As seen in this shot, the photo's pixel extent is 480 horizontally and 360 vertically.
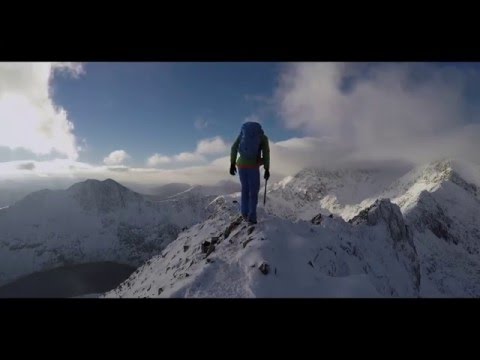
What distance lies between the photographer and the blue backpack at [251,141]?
7.32m

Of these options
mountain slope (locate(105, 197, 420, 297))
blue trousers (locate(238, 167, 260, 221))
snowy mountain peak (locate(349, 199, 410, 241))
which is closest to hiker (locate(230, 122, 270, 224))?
blue trousers (locate(238, 167, 260, 221))

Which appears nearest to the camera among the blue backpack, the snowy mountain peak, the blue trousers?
the blue backpack

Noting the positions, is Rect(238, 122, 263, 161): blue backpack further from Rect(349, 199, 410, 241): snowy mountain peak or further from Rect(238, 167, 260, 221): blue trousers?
Rect(349, 199, 410, 241): snowy mountain peak

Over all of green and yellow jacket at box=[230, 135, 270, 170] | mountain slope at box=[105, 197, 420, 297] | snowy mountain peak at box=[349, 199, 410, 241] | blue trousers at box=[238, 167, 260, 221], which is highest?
green and yellow jacket at box=[230, 135, 270, 170]

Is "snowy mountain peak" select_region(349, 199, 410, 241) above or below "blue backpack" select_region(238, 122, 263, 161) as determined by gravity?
below

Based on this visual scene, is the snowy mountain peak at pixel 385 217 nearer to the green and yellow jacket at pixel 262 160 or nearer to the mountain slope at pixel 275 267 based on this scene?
the mountain slope at pixel 275 267

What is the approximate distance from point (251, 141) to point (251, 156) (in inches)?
11.0

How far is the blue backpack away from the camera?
7316 millimetres
